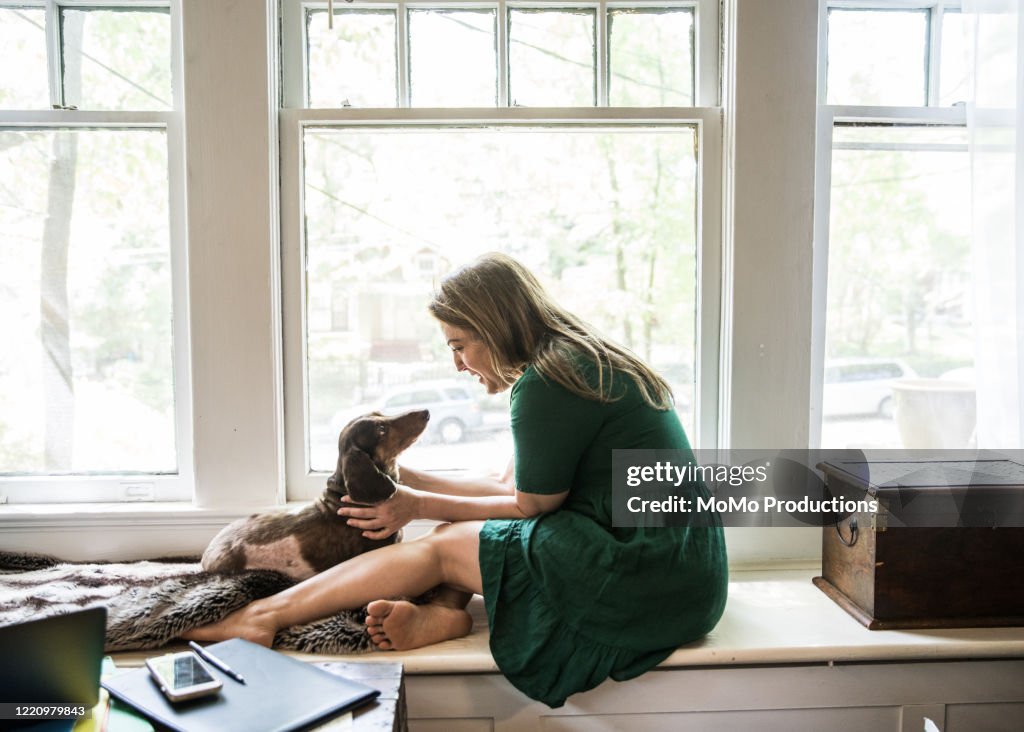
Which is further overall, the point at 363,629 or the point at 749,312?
the point at 749,312

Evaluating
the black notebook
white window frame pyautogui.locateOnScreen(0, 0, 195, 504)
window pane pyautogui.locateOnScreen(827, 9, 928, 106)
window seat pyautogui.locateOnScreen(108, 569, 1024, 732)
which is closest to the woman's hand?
window seat pyautogui.locateOnScreen(108, 569, 1024, 732)

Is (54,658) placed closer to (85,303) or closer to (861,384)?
(85,303)

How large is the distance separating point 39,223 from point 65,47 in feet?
1.58

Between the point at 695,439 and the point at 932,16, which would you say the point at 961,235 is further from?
the point at 695,439

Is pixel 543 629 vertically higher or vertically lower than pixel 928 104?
lower

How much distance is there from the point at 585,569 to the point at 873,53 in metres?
1.62

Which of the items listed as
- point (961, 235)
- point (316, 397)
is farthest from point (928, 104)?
point (316, 397)

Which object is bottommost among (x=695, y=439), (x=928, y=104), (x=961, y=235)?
(x=695, y=439)

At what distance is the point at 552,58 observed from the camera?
6.81 feet

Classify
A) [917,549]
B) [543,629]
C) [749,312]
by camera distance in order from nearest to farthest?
[543,629] → [917,549] → [749,312]

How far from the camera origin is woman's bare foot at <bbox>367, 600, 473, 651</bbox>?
1567mm

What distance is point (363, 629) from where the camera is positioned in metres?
1.60

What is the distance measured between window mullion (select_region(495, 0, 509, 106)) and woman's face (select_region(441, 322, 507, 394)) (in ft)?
2.41

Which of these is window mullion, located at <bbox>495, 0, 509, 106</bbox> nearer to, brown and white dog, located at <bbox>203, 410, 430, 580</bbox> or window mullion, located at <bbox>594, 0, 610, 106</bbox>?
window mullion, located at <bbox>594, 0, 610, 106</bbox>
